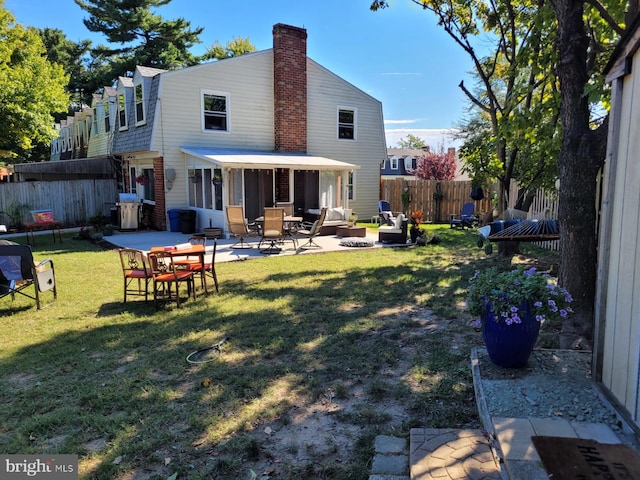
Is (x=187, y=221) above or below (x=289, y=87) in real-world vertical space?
below

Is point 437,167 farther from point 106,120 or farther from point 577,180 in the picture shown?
point 577,180

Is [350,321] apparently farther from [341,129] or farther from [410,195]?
[410,195]

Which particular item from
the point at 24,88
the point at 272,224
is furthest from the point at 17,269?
the point at 24,88

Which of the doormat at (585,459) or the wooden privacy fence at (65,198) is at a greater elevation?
the wooden privacy fence at (65,198)

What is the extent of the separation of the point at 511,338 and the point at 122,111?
17332mm

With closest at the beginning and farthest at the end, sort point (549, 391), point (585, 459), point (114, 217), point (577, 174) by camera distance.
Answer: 1. point (585, 459)
2. point (549, 391)
3. point (577, 174)
4. point (114, 217)

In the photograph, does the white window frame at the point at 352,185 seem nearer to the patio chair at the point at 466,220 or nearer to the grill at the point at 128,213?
the patio chair at the point at 466,220

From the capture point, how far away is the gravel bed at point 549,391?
288 cm

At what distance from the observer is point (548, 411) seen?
294 centimetres

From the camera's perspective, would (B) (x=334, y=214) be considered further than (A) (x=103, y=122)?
No

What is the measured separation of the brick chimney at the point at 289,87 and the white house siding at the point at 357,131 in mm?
408

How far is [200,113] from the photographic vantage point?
14719 millimetres

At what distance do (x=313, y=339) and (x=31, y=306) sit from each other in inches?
181

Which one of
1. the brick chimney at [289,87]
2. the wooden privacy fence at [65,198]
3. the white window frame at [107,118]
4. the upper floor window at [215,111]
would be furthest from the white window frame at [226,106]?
the white window frame at [107,118]
